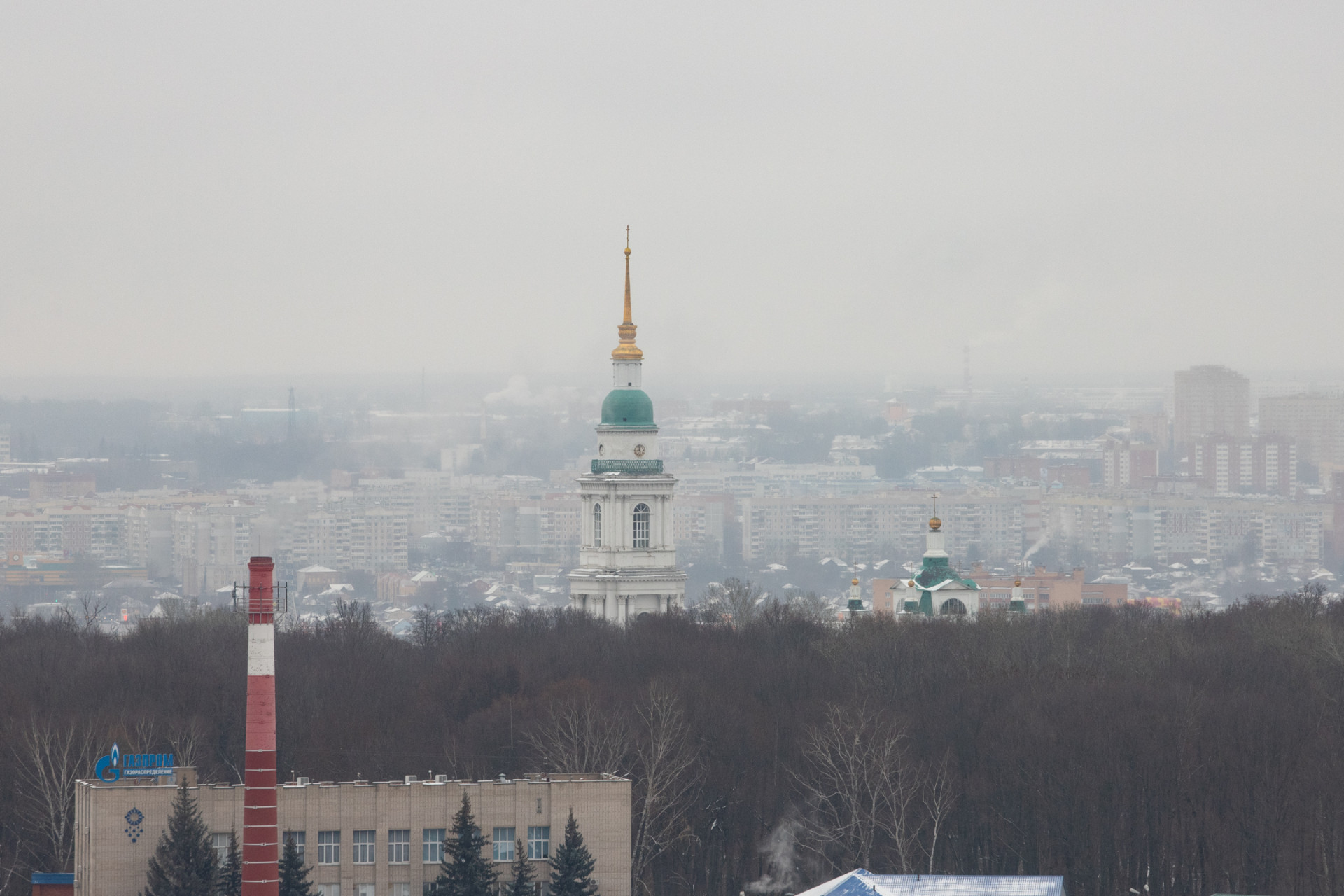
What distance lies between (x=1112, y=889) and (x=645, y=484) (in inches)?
1851

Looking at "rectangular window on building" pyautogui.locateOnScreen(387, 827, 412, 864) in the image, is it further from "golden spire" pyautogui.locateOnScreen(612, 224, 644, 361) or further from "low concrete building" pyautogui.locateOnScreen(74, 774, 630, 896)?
"golden spire" pyautogui.locateOnScreen(612, 224, 644, 361)

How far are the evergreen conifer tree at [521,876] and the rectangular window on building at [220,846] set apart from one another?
4722mm

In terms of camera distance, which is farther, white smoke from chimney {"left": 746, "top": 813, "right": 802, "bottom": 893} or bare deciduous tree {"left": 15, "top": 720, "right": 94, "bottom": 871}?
white smoke from chimney {"left": 746, "top": 813, "right": 802, "bottom": 893}

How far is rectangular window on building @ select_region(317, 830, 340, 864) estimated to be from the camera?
56188 mm

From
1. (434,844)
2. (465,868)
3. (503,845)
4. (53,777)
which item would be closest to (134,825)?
(434,844)

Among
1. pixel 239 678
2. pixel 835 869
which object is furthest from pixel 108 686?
pixel 835 869

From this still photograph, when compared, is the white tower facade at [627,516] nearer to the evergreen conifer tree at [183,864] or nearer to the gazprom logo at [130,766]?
the gazprom logo at [130,766]

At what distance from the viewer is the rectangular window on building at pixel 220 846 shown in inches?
2173

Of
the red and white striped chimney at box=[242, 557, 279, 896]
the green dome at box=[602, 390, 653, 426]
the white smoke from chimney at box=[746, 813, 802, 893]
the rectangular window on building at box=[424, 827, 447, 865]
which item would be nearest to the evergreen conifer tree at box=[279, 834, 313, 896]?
the red and white striped chimney at box=[242, 557, 279, 896]

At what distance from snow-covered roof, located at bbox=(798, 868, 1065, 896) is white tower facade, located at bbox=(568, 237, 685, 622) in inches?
2055

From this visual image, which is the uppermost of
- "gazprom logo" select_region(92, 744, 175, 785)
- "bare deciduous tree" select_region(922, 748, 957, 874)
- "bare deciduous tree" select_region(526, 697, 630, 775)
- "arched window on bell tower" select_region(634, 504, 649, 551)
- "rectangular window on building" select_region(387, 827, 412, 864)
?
"arched window on bell tower" select_region(634, 504, 649, 551)

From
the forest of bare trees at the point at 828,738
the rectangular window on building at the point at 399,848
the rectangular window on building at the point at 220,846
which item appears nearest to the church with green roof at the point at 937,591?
the forest of bare trees at the point at 828,738

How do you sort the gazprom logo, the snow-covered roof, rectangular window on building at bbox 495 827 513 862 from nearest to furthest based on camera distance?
the snow-covered roof → the gazprom logo → rectangular window on building at bbox 495 827 513 862

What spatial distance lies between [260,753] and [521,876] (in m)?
4.96
